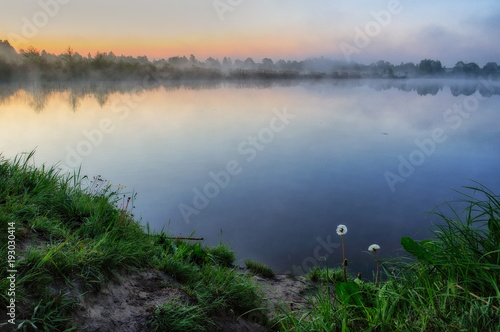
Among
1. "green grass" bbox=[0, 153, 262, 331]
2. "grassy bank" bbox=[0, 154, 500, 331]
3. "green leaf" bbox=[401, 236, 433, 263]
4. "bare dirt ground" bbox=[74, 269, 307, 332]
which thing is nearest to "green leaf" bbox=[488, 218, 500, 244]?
"grassy bank" bbox=[0, 154, 500, 331]

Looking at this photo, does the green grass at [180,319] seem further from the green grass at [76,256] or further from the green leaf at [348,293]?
the green leaf at [348,293]

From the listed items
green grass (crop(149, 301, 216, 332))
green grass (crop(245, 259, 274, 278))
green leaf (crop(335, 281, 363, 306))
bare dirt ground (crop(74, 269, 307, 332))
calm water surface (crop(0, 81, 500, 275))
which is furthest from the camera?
calm water surface (crop(0, 81, 500, 275))

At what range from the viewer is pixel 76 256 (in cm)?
264

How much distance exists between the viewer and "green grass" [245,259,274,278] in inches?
210

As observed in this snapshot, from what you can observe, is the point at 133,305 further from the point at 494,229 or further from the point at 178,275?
the point at 494,229

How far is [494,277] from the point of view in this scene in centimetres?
237

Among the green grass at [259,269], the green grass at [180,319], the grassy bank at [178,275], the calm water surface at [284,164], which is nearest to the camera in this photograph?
the grassy bank at [178,275]

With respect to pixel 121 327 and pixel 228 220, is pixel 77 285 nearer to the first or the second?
pixel 121 327

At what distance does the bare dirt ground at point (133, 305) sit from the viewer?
2.44m

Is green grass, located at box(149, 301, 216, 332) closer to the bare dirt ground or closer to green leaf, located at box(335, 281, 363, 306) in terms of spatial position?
the bare dirt ground

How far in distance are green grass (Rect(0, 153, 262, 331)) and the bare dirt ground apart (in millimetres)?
69

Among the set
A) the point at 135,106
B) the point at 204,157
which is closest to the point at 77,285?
the point at 204,157

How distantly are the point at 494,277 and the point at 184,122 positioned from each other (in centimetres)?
2262

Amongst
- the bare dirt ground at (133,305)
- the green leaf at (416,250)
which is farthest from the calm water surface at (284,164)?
the bare dirt ground at (133,305)
